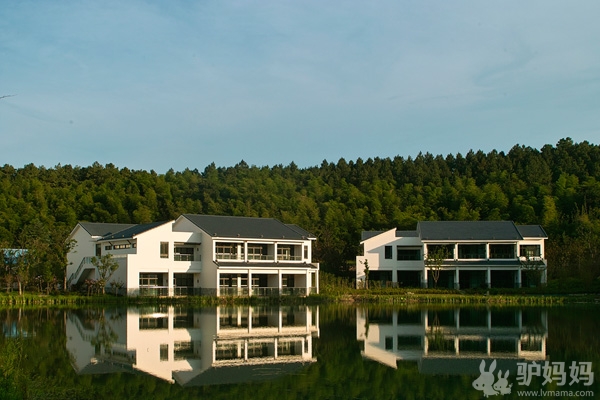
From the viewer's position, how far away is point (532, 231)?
43688mm

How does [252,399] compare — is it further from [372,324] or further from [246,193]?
[246,193]

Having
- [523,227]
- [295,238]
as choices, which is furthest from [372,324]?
[523,227]

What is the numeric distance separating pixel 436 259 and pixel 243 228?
38.3ft

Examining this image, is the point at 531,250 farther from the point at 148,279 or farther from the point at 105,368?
the point at 105,368

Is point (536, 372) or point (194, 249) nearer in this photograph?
point (536, 372)

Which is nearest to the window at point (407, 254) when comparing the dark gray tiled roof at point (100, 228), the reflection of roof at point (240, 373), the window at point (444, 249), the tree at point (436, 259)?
the window at point (444, 249)

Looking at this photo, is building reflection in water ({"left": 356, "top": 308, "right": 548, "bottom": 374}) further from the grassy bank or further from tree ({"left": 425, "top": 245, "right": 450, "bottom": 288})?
tree ({"left": 425, "top": 245, "right": 450, "bottom": 288})

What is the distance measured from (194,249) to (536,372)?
2607 centimetres

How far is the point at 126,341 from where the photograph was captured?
56.1 feet

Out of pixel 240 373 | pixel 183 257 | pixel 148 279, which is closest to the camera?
pixel 240 373

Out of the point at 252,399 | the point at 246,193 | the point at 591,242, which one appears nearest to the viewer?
the point at 252,399

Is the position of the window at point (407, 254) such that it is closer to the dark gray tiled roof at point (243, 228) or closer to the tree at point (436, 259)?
the tree at point (436, 259)

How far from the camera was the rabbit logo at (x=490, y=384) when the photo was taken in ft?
36.9

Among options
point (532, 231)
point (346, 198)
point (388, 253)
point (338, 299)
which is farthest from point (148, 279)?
point (346, 198)
